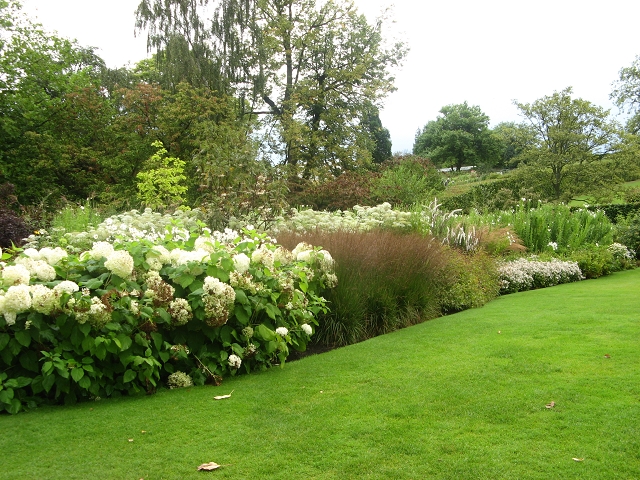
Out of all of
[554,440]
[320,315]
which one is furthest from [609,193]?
[554,440]

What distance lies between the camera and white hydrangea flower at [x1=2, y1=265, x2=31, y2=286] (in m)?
3.48

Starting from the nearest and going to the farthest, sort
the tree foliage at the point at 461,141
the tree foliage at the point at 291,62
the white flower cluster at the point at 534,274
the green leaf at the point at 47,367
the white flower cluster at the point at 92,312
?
the green leaf at the point at 47,367, the white flower cluster at the point at 92,312, the white flower cluster at the point at 534,274, the tree foliage at the point at 291,62, the tree foliage at the point at 461,141

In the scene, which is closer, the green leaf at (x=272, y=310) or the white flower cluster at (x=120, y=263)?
the white flower cluster at (x=120, y=263)

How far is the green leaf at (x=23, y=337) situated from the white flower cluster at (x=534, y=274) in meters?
7.08

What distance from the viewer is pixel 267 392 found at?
12.3 ft

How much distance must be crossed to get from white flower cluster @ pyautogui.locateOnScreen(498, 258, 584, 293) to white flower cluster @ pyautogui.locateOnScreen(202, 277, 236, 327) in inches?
234

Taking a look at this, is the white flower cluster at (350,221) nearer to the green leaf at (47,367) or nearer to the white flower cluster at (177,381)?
the white flower cluster at (177,381)

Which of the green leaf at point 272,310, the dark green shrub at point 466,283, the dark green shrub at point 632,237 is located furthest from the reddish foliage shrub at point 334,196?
the green leaf at point 272,310

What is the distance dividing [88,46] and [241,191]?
2385 centimetres

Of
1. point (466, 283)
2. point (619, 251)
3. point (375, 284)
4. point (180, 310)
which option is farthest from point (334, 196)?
point (180, 310)

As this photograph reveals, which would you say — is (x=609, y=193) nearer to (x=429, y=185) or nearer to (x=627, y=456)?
(x=429, y=185)

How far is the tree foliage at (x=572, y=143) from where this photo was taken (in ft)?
62.6

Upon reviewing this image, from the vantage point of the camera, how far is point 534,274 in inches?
363

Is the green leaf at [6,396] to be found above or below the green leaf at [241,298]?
below
